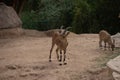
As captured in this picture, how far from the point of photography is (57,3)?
25750 mm

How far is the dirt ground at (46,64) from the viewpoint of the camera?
25.6ft

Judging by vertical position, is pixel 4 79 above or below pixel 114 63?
below

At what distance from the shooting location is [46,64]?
28.8ft

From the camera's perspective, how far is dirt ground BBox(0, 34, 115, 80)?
7.81m

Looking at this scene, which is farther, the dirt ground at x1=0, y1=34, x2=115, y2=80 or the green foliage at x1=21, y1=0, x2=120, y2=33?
the green foliage at x1=21, y1=0, x2=120, y2=33

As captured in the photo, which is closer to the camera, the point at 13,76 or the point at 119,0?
the point at 13,76

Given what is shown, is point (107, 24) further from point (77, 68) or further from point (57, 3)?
point (77, 68)

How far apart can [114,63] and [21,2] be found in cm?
1272

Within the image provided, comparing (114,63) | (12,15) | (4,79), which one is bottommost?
(4,79)

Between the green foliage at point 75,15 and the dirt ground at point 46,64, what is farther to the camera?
the green foliage at point 75,15

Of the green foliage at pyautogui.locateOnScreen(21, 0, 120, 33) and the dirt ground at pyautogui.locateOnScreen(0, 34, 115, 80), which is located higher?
the green foliage at pyautogui.locateOnScreen(21, 0, 120, 33)

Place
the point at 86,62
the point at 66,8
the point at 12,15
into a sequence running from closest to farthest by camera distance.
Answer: the point at 86,62
the point at 12,15
the point at 66,8

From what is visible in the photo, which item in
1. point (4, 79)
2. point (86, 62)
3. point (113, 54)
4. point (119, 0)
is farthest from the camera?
point (119, 0)

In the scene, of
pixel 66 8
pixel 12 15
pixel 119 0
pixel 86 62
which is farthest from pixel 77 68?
pixel 66 8
